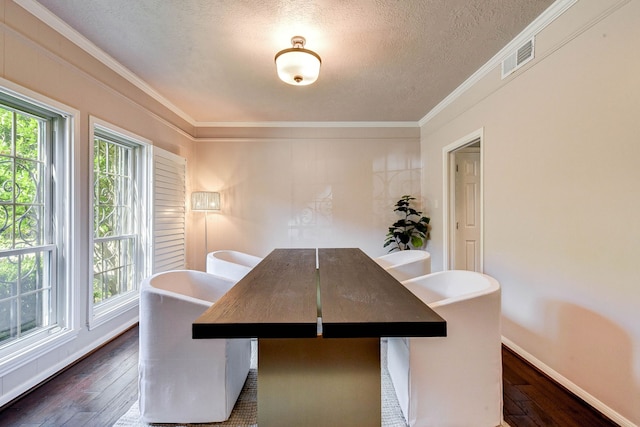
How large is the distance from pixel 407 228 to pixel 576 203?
8.20ft

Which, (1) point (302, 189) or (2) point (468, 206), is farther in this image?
(1) point (302, 189)

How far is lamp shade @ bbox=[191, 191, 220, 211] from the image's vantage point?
3957 mm

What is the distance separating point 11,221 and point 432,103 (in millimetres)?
4138

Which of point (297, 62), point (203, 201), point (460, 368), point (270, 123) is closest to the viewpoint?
point (460, 368)

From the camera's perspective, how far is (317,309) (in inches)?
43.6

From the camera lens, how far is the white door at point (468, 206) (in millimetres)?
3760

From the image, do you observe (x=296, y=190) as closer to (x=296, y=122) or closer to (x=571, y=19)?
(x=296, y=122)

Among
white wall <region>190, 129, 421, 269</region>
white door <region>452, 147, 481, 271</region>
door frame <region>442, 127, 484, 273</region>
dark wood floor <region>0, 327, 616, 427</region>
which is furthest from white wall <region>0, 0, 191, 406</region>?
white door <region>452, 147, 481, 271</region>

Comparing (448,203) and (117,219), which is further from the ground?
(448,203)

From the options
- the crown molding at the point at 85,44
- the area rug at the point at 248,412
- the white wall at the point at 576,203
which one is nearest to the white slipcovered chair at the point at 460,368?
the area rug at the point at 248,412

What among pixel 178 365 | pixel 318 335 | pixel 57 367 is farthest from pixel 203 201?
pixel 318 335

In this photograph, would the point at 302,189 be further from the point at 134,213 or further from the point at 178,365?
the point at 178,365

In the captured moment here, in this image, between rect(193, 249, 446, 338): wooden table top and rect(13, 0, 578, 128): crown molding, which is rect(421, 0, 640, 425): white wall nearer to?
rect(13, 0, 578, 128): crown molding

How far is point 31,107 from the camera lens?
1923 millimetres
